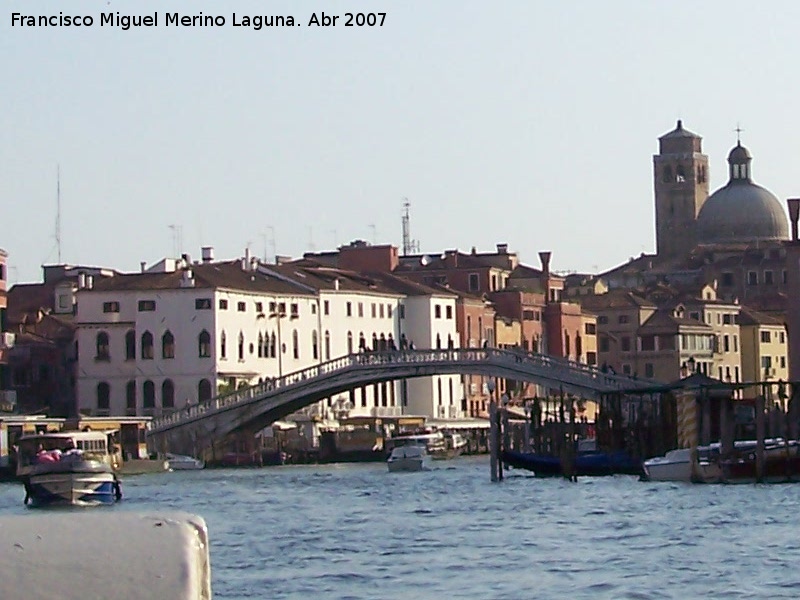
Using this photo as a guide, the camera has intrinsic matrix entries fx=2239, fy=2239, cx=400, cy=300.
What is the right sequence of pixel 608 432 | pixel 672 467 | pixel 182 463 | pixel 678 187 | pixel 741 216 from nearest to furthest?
pixel 672 467 < pixel 608 432 < pixel 182 463 < pixel 741 216 < pixel 678 187

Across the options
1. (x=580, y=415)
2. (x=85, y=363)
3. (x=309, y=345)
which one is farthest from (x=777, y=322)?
(x=85, y=363)

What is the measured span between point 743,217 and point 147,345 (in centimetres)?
4380

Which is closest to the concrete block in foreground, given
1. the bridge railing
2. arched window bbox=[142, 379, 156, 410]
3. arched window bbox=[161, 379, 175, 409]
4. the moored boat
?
the moored boat

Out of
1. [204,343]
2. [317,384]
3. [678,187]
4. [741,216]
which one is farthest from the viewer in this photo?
[678,187]

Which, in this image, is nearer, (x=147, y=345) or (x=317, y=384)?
(x=317, y=384)

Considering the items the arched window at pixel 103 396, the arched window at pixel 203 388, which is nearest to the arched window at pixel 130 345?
the arched window at pixel 103 396

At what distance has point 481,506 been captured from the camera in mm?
27172

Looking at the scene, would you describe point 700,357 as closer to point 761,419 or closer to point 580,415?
point 580,415

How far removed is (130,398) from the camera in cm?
5666

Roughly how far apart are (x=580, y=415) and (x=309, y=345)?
9576 millimetres

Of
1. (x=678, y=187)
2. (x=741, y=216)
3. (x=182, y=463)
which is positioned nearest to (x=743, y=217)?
(x=741, y=216)

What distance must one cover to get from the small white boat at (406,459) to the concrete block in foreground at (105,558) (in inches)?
1732

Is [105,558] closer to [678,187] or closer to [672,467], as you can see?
[672,467]

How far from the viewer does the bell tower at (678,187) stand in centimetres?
10338
